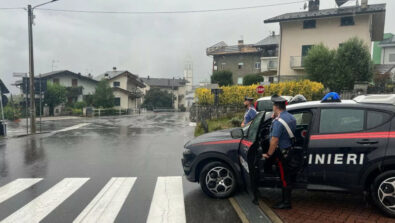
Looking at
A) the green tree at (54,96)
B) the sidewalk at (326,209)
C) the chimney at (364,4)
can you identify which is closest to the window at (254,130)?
the sidewalk at (326,209)

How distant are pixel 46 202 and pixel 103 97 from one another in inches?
1587

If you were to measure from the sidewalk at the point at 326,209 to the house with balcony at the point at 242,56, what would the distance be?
39801mm

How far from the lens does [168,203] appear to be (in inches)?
193

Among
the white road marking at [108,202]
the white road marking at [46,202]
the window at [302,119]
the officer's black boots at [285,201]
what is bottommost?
the white road marking at [46,202]

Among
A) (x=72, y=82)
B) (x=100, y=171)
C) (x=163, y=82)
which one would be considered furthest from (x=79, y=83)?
(x=100, y=171)

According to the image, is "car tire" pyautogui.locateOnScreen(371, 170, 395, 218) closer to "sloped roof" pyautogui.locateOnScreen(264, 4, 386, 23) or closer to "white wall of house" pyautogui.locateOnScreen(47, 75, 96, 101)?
"sloped roof" pyautogui.locateOnScreen(264, 4, 386, 23)

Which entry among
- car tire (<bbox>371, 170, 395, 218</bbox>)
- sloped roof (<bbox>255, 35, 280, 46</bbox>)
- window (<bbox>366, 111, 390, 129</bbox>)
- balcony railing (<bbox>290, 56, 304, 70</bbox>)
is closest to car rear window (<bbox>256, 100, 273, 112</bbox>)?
window (<bbox>366, 111, 390, 129</bbox>)

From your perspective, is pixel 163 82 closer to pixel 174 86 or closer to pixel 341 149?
pixel 174 86

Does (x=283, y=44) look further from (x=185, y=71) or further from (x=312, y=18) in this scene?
(x=185, y=71)

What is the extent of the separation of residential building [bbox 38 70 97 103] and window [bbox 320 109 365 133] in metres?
49.1

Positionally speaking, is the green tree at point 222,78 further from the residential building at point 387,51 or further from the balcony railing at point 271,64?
the residential building at point 387,51

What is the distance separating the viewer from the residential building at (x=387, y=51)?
43.2m

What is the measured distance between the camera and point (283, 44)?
28875 mm

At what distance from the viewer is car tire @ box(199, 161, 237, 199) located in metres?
5.02
